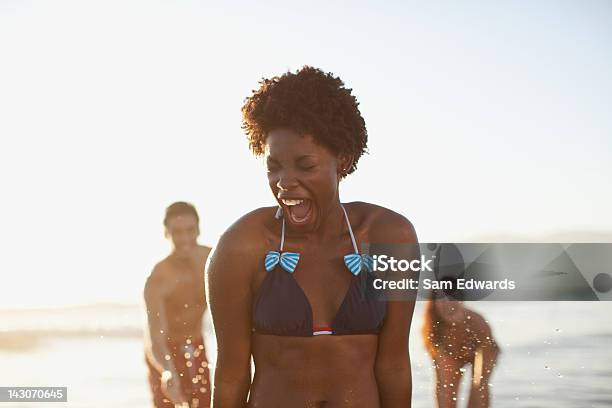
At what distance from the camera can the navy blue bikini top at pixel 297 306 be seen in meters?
4.26

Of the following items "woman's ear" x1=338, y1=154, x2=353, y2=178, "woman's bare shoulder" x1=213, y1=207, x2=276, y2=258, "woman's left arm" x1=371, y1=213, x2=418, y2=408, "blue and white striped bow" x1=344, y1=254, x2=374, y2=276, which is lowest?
"woman's left arm" x1=371, y1=213, x2=418, y2=408

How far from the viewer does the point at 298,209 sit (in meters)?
4.36

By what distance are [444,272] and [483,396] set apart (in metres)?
1.45

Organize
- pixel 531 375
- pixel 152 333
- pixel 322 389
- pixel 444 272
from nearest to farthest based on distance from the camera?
pixel 322 389 < pixel 444 272 < pixel 152 333 < pixel 531 375

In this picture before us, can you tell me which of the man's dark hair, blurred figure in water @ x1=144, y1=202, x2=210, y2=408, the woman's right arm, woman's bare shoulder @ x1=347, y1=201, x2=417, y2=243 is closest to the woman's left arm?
woman's bare shoulder @ x1=347, y1=201, x2=417, y2=243

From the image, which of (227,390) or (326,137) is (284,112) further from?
(227,390)

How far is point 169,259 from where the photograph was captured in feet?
31.1

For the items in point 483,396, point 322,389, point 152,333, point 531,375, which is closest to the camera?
point 322,389

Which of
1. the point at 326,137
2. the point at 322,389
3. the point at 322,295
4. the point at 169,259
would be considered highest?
the point at 169,259

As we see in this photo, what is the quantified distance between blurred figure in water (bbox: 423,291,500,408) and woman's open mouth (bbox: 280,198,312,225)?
370 centimetres

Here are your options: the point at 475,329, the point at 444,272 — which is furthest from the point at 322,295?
the point at 475,329

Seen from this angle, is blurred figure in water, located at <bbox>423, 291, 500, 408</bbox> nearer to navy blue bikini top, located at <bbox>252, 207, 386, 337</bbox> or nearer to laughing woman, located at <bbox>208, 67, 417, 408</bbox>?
laughing woman, located at <bbox>208, 67, 417, 408</bbox>

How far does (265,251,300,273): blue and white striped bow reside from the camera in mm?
4367

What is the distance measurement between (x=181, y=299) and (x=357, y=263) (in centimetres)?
519
